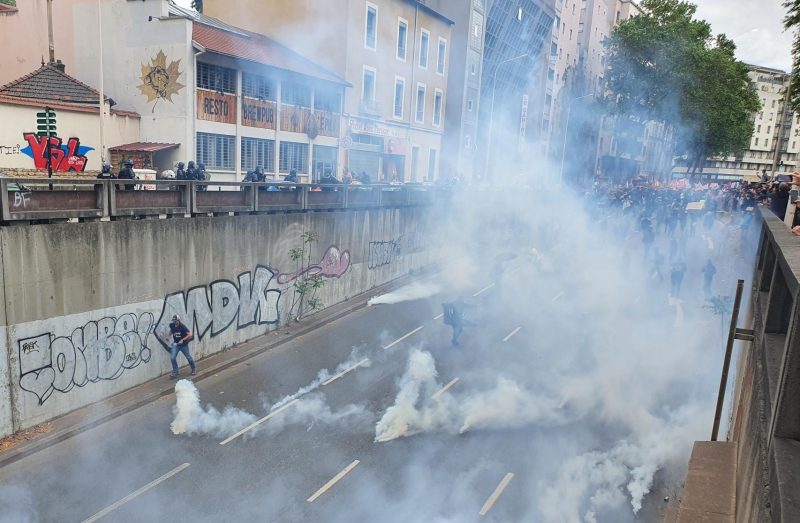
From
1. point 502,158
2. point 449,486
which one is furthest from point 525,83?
point 449,486

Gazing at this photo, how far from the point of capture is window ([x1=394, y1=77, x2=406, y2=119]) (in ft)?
88.2

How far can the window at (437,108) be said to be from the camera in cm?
3058

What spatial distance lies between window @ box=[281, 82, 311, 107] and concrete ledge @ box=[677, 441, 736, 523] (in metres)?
18.5

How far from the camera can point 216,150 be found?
1880cm

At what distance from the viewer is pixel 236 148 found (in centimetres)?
1928

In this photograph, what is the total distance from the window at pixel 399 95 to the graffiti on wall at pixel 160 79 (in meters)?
11.7

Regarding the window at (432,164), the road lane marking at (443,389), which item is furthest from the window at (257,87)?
the road lane marking at (443,389)

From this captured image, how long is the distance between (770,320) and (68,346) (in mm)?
9536

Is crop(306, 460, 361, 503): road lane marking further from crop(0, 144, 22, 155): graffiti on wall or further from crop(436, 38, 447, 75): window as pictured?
crop(436, 38, 447, 75): window

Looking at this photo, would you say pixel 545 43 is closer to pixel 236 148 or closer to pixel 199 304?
pixel 236 148

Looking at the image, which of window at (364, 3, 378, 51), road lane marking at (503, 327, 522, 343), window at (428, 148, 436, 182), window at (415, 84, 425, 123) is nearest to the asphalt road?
road lane marking at (503, 327, 522, 343)

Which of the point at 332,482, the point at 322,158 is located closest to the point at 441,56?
the point at 322,158

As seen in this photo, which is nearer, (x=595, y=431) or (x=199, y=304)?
(x=595, y=431)

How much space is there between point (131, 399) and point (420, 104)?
22681 millimetres
